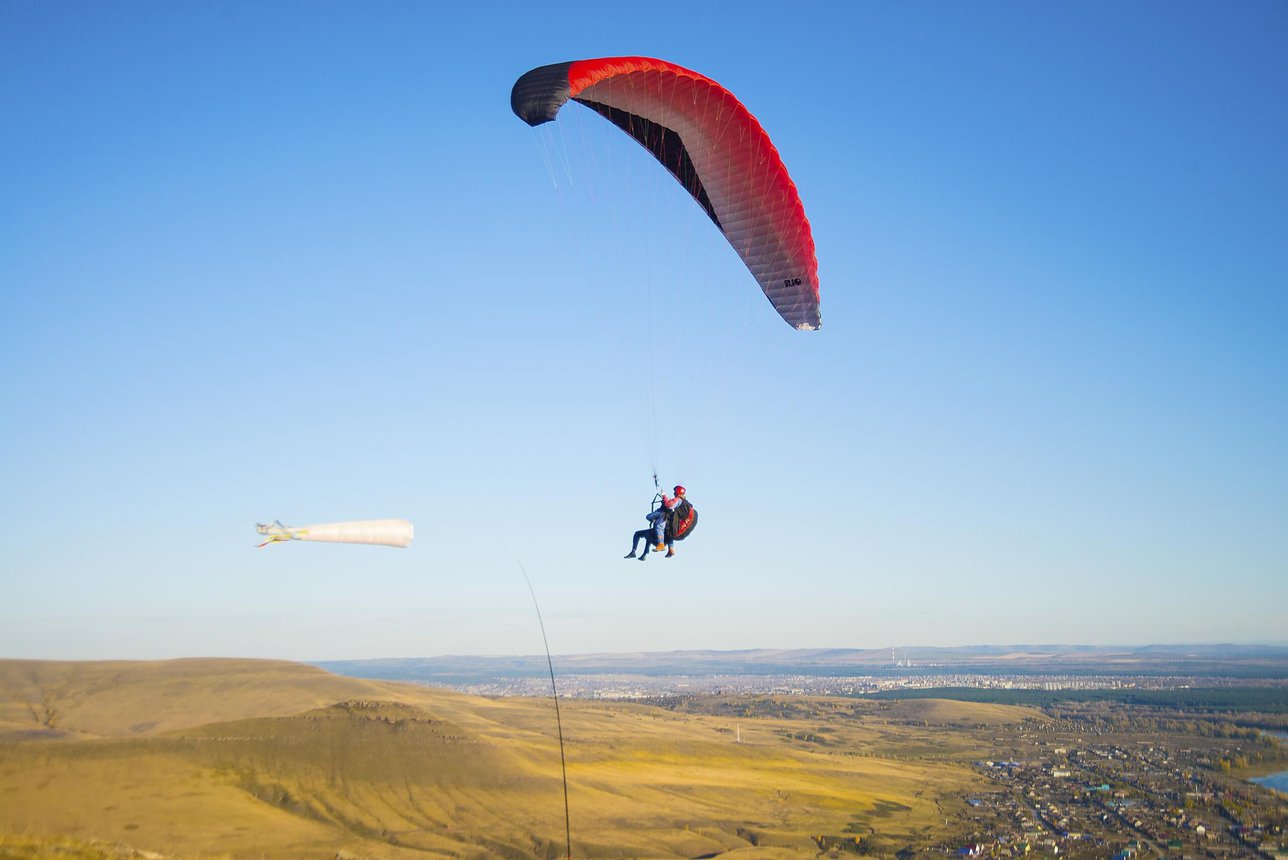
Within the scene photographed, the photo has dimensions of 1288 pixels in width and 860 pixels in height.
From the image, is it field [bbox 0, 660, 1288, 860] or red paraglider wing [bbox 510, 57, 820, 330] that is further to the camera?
field [bbox 0, 660, 1288, 860]

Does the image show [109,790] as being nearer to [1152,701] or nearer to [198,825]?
[198,825]

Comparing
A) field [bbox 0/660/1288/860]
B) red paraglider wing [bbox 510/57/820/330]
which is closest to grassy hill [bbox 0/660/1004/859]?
field [bbox 0/660/1288/860]

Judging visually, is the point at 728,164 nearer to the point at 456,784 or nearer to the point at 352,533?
the point at 352,533

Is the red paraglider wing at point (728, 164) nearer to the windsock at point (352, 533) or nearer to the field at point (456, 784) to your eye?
the windsock at point (352, 533)

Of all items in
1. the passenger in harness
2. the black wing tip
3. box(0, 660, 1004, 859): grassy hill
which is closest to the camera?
the black wing tip

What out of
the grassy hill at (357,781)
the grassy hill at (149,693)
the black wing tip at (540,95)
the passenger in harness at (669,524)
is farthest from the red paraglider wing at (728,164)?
the grassy hill at (149,693)

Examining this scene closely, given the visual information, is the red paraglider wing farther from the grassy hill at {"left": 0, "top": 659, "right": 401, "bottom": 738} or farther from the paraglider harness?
the grassy hill at {"left": 0, "top": 659, "right": 401, "bottom": 738}

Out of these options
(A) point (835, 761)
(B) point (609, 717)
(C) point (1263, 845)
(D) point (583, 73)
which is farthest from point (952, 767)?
(D) point (583, 73)

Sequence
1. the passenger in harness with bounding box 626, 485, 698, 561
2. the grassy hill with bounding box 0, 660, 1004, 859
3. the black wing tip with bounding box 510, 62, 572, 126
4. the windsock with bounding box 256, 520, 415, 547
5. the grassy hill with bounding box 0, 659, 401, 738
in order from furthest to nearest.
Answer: the grassy hill with bounding box 0, 659, 401, 738
the grassy hill with bounding box 0, 660, 1004, 859
the passenger in harness with bounding box 626, 485, 698, 561
the black wing tip with bounding box 510, 62, 572, 126
the windsock with bounding box 256, 520, 415, 547
